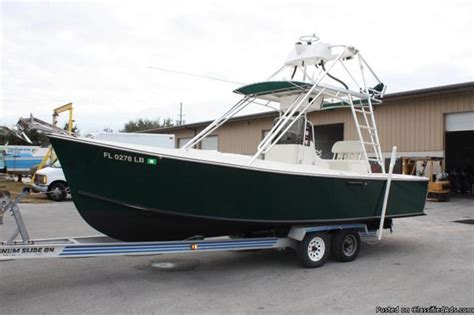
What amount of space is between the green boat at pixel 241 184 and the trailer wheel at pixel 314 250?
26 cm

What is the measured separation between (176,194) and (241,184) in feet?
2.95

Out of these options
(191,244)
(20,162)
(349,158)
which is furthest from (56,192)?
(20,162)

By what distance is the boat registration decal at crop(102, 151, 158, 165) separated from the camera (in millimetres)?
5312

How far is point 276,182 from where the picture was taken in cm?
620

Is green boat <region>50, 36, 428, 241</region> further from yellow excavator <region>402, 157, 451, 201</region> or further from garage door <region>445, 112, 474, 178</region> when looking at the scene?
garage door <region>445, 112, 474, 178</region>

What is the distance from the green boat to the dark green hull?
0.01 m

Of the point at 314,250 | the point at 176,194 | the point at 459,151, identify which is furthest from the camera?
the point at 459,151

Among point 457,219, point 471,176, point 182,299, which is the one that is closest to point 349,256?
point 182,299

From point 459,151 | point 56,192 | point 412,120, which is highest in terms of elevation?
point 412,120

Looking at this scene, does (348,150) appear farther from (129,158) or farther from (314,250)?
(129,158)

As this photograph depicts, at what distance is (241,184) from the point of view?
5.93 meters

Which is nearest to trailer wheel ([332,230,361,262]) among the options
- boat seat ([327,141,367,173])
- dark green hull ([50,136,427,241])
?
dark green hull ([50,136,427,241])

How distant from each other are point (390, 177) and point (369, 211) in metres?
0.69

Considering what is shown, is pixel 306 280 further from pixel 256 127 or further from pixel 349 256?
pixel 256 127
